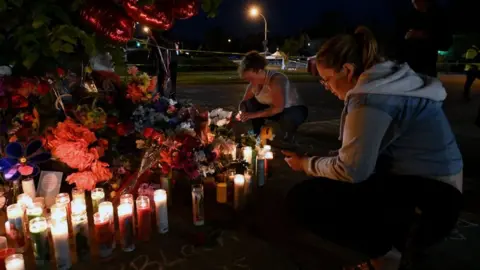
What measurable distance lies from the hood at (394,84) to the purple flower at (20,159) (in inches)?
73.3

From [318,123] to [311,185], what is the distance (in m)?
4.31

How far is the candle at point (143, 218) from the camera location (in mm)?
2498

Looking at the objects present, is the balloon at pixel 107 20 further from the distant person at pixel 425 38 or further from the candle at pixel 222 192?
the distant person at pixel 425 38

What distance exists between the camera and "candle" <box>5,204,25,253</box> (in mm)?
2342

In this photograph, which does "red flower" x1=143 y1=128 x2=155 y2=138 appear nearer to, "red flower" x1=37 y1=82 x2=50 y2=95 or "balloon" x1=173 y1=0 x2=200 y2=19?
"red flower" x1=37 y1=82 x2=50 y2=95

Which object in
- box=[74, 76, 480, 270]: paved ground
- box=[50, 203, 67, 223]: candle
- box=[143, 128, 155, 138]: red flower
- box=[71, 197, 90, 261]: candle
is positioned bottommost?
box=[74, 76, 480, 270]: paved ground

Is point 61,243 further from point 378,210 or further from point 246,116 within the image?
point 246,116

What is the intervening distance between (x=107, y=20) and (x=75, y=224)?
113cm

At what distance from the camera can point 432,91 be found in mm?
1854

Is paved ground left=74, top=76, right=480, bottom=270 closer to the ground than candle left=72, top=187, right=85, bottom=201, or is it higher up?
closer to the ground

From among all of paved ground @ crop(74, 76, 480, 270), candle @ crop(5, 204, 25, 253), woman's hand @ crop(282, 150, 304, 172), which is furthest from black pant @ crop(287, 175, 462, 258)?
candle @ crop(5, 204, 25, 253)

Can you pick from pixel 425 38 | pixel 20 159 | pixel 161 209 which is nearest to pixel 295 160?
pixel 161 209

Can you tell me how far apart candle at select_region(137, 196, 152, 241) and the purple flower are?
67cm

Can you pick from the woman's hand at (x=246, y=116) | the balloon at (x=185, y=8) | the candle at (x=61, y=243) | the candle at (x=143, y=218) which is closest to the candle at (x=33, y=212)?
the candle at (x=61, y=243)
